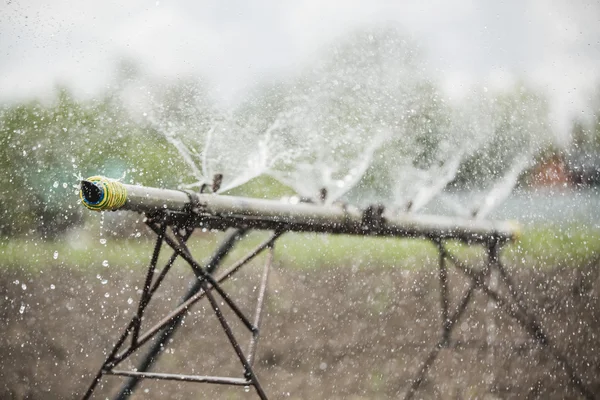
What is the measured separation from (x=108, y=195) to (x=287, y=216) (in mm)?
1188

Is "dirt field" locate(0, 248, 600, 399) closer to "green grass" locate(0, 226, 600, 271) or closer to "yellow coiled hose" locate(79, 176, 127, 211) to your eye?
"green grass" locate(0, 226, 600, 271)

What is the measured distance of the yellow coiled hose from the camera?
2.17m

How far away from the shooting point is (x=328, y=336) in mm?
6738

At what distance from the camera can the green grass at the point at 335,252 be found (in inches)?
311

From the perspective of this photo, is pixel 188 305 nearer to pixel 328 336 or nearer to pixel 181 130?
pixel 328 336

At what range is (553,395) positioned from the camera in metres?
5.60

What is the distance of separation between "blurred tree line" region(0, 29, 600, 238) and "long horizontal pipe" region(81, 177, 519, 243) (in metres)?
3.91

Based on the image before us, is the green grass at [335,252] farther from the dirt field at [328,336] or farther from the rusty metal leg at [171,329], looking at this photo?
the rusty metal leg at [171,329]

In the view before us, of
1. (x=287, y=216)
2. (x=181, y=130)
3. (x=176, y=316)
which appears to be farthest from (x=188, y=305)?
(x=181, y=130)

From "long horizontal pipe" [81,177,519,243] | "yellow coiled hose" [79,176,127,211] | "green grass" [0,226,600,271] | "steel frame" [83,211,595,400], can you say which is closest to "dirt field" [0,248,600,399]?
"green grass" [0,226,600,271]

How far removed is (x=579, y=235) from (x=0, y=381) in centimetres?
807

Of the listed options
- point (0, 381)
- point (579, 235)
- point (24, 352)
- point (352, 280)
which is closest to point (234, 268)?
point (0, 381)

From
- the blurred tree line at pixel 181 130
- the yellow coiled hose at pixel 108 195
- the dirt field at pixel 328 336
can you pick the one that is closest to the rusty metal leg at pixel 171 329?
the yellow coiled hose at pixel 108 195

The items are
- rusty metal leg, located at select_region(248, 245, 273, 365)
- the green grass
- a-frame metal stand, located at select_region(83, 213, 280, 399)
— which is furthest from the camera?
the green grass
